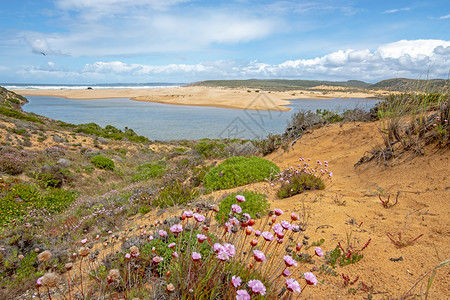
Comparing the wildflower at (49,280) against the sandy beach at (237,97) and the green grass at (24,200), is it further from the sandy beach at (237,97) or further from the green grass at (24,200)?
the sandy beach at (237,97)

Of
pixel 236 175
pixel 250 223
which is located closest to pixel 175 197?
pixel 236 175

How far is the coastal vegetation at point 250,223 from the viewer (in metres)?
2.17

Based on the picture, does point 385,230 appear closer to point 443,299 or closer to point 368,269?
point 368,269

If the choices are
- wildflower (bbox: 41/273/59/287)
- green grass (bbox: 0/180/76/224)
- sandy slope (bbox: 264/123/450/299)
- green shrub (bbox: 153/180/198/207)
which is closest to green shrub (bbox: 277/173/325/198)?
sandy slope (bbox: 264/123/450/299)

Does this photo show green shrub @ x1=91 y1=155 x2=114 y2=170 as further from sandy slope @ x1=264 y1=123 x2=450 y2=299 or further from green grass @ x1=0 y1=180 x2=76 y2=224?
sandy slope @ x1=264 y1=123 x2=450 y2=299

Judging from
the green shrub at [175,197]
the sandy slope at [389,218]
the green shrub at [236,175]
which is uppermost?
the sandy slope at [389,218]

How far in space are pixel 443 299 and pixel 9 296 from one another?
4463 millimetres

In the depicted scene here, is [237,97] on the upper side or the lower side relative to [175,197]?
upper

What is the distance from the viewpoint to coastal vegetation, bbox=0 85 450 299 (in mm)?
2168

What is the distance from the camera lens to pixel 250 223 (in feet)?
6.46

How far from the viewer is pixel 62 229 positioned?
225 inches

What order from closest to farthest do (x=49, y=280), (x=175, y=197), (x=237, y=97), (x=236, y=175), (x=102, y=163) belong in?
1. (x=49, y=280)
2. (x=175, y=197)
3. (x=236, y=175)
4. (x=102, y=163)
5. (x=237, y=97)

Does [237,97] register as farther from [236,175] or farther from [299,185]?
[299,185]

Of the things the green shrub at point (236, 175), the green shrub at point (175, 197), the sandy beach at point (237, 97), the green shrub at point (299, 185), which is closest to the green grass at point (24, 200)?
the green shrub at point (175, 197)
